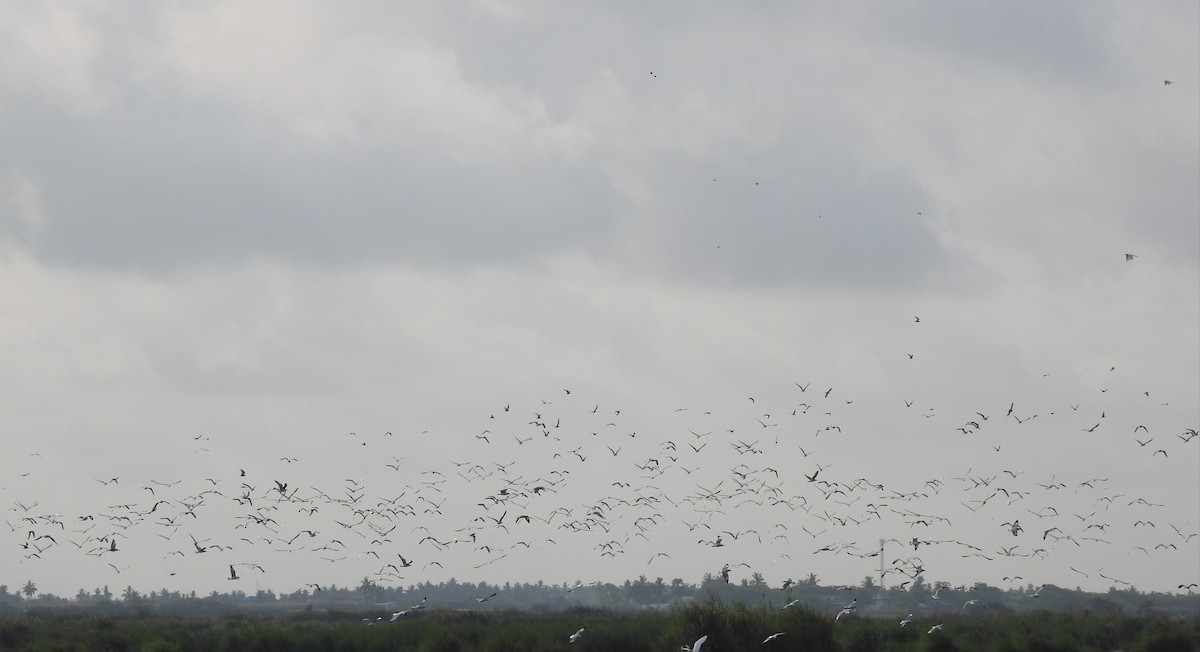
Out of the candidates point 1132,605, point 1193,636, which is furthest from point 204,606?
point 1193,636

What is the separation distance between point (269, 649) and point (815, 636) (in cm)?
1950

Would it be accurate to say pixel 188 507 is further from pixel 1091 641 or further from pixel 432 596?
pixel 432 596

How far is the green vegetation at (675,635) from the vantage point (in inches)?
1576

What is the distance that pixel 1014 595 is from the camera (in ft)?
439

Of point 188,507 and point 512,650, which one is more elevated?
point 188,507

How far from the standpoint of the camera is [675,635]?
40.2 m

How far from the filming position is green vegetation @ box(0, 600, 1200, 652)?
4003 cm

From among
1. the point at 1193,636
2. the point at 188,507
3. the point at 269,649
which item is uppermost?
the point at 188,507

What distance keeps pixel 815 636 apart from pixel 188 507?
19.5m

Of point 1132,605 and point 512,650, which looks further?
point 1132,605

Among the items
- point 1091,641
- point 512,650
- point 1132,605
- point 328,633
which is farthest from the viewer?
point 1132,605

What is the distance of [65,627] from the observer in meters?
55.3

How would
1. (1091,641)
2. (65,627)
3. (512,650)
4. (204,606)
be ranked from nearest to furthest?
(512,650)
(1091,641)
(65,627)
(204,606)

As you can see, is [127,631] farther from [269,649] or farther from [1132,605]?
[1132,605]
